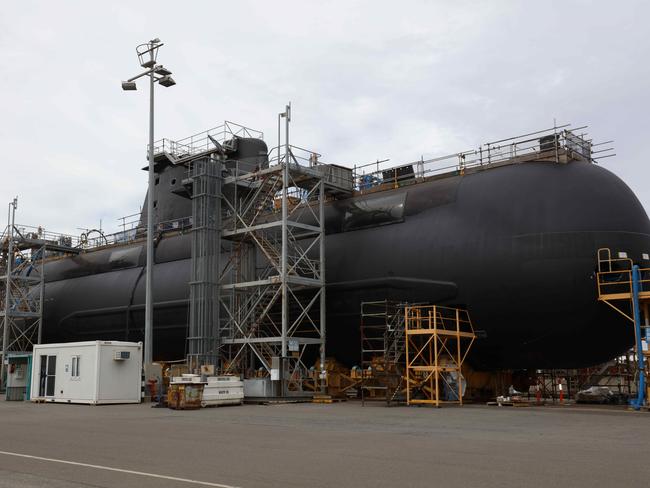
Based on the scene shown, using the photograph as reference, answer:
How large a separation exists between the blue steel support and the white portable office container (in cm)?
Result: 1924

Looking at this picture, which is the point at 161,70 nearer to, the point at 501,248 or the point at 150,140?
the point at 150,140

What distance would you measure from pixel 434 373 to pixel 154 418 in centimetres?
954

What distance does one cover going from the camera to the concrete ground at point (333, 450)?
9.11 m

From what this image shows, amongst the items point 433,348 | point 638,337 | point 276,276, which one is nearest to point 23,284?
point 276,276

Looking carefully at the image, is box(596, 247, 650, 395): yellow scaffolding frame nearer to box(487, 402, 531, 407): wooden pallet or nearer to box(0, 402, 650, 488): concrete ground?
box(0, 402, 650, 488): concrete ground

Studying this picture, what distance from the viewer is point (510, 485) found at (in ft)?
28.1

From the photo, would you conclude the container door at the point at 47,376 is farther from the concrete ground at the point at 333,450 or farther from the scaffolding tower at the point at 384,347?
the scaffolding tower at the point at 384,347

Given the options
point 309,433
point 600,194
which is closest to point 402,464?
point 309,433

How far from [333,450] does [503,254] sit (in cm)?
1341

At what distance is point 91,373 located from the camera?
28.0 meters

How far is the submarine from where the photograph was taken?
75.1ft

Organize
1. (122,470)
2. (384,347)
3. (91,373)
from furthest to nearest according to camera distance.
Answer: (91,373) < (384,347) < (122,470)

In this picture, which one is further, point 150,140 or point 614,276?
point 150,140

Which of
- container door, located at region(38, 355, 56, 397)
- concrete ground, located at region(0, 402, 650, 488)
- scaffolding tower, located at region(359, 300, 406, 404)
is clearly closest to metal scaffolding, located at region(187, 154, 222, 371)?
container door, located at region(38, 355, 56, 397)
